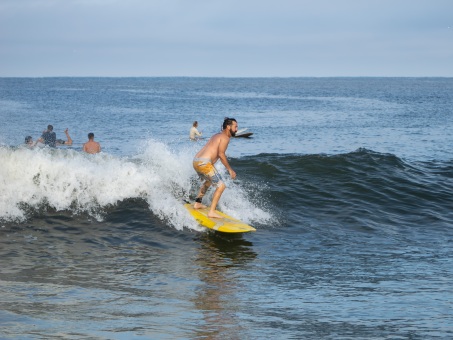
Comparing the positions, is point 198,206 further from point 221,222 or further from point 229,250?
point 229,250

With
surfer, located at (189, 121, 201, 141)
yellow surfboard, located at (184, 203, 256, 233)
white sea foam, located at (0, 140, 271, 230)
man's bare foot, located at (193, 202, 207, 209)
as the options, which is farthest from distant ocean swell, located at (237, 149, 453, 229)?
surfer, located at (189, 121, 201, 141)

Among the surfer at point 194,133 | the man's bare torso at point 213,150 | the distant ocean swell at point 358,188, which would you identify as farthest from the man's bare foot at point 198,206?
the surfer at point 194,133

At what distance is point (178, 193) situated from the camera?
47.9 ft

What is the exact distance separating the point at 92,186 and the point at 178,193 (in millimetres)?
1870

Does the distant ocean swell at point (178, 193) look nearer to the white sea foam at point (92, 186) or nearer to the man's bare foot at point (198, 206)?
the white sea foam at point (92, 186)

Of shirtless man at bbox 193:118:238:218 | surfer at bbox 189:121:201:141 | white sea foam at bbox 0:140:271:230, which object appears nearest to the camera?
shirtless man at bbox 193:118:238:218

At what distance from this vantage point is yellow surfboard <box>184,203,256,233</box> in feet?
39.7

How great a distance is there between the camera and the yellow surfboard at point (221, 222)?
39.7ft

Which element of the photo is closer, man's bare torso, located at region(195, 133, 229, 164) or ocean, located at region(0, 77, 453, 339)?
ocean, located at region(0, 77, 453, 339)

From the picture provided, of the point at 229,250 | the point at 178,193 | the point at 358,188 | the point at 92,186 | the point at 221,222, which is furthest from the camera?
the point at 358,188

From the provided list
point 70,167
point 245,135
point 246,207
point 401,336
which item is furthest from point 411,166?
point 401,336

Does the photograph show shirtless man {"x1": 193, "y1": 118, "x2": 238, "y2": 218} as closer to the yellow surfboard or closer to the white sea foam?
the yellow surfboard

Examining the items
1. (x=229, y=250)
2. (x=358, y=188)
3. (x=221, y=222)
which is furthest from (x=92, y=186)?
(x=358, y=188)

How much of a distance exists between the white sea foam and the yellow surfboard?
1.35ft
